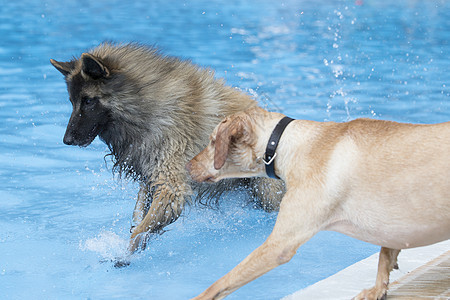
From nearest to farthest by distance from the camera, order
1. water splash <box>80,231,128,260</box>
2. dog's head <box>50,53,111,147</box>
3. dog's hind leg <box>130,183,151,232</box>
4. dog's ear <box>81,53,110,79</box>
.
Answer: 1. dog's ear <box>81,53,110,79</box>
2. dog's head <box>50,53,111,147</box>
3. water splash <box>80,231,128,260</box>
4. dog's hind leg <box>130,183,151,232</box>

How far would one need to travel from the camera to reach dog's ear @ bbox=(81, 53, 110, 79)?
427cm

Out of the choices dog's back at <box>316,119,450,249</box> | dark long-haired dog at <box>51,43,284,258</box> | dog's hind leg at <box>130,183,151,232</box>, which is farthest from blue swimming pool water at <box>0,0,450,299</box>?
dog's back at <box>316,119,450,249</box>

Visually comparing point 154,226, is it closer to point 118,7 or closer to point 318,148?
point 318,148

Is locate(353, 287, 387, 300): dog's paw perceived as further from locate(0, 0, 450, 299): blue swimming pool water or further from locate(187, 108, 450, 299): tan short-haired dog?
locate(0, 0, 450, 299): blue swimming pool water

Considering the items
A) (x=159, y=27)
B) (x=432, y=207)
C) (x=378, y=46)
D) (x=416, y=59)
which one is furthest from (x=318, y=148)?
(x=159, y=27)

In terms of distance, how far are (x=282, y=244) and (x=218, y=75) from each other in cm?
267

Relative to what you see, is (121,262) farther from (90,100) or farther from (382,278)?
(382,278)

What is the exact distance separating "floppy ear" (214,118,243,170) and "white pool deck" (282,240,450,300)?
0.86 m

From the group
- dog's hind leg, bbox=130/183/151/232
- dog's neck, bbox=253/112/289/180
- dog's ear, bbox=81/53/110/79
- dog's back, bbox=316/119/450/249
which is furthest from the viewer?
dog's hind leg, bbox=130/183/151/232

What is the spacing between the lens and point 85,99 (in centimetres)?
450

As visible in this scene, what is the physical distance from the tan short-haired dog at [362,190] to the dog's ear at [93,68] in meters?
1.76

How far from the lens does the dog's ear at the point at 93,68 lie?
4.27 meters

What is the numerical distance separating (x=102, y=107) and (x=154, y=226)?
3.05 feet

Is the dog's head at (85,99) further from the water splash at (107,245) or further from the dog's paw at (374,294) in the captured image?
the dog's paw at (374,294)
